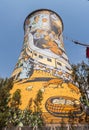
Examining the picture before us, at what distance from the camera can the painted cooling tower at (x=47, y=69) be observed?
23352 millimetres

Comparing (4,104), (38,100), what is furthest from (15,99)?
(4,104)

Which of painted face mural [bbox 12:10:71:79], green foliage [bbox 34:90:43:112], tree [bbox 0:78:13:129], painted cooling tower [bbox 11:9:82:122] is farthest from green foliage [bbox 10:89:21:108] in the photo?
painted face mural [bbox 12:10:71:79]

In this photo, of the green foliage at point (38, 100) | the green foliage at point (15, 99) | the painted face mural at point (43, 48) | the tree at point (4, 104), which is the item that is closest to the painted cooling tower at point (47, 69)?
the painted face mural at point (43, 48)

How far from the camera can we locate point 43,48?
94.7 feet

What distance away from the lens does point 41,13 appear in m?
33.0

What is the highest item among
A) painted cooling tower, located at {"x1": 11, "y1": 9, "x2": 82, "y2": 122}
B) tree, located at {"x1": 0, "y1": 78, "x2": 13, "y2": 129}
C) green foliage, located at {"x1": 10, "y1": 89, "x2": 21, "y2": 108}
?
painted cooling tower, located at {"x1": 11, "y1": 9, "x2": 82, "y2": 122}

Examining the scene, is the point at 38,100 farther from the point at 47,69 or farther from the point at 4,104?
the point at 4,104

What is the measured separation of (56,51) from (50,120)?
8867 mm

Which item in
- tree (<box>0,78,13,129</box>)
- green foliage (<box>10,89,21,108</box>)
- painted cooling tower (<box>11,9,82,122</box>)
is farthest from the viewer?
painted cooling tower (<box>11,9,82,122</box>)

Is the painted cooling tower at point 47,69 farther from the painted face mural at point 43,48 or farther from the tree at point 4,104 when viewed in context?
the tree at point 4,104

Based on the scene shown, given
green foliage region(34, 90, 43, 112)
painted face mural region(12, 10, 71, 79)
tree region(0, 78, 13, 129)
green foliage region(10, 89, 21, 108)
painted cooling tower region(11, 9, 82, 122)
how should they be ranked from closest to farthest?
tree region(0, 78, 13, 129), green foliage region(10, 89, 21, 108), green foliage region(34, 90, 43, 112), painted cooling tower region(11, 9, 82, 122), painted face mural region(12, 10, 71, 79)

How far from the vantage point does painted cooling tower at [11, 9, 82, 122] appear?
A: 23.4m

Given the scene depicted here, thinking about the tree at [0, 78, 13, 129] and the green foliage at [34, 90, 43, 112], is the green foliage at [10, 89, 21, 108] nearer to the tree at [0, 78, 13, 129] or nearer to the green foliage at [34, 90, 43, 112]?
the green foliage at [34, 90, 43, 112]

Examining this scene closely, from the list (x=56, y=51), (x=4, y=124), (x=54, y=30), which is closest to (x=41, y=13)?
(x=54, y=30)
